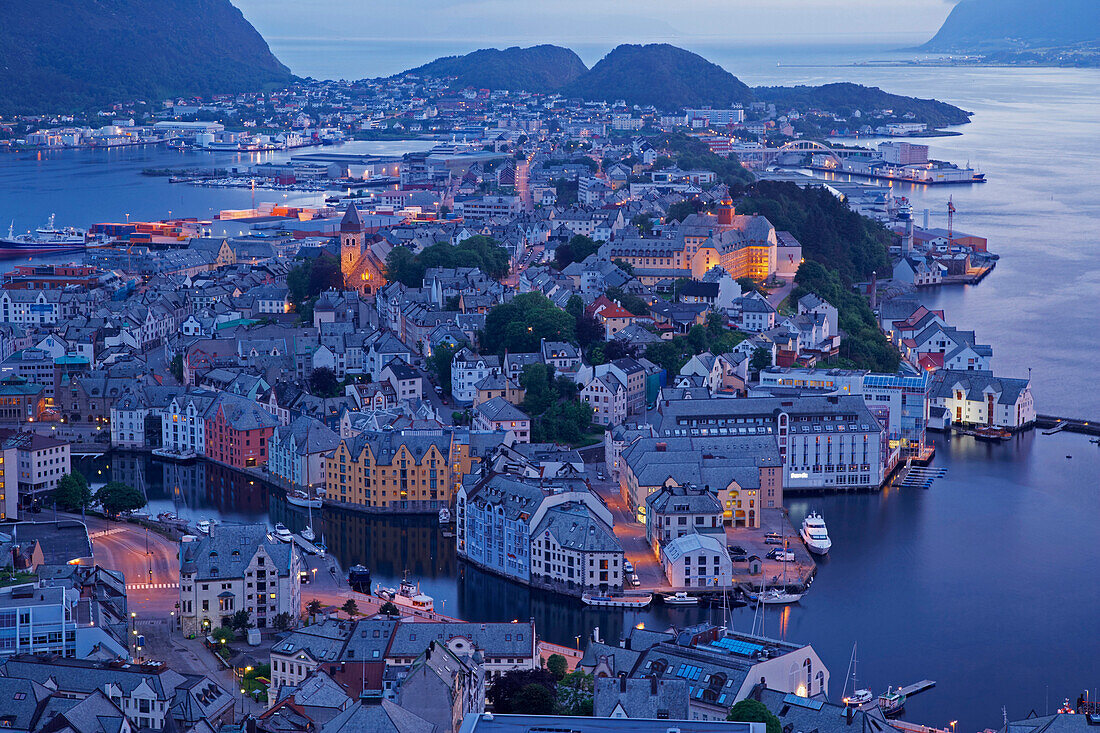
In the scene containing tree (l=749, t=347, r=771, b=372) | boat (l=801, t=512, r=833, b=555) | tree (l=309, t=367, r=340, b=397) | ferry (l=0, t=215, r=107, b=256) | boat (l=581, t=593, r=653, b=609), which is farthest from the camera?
ferry (l=0, t=215, r=107, b=256)

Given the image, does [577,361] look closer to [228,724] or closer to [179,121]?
[228,724]

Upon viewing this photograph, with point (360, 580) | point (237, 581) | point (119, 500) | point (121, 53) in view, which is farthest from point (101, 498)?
point (121, 53)

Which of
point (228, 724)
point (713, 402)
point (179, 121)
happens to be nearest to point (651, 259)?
point (713, 402)

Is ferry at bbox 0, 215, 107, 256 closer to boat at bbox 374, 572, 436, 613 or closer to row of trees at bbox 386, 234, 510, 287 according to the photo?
row of trees at bbox 386, 234, 510, 287

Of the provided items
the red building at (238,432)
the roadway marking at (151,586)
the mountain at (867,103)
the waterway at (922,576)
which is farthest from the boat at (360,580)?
the mountain at (867,103)

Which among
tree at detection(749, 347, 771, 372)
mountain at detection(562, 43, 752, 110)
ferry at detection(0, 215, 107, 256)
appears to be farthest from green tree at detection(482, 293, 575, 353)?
mountain at detection(562, 43, 752, 110)
